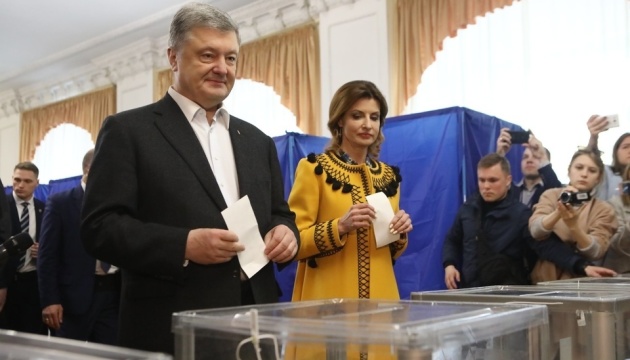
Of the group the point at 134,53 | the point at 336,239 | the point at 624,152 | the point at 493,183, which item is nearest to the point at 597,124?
the point at 624,152

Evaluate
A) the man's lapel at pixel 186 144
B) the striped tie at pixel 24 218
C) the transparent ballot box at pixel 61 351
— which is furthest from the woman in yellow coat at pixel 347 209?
the striped tie at pixel 24 218

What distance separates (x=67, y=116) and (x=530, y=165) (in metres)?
6.51

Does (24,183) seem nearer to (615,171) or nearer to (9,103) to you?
(615,171)

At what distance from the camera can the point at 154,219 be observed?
1.33 metres

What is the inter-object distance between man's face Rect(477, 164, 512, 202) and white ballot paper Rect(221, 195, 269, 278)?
1.67 meters

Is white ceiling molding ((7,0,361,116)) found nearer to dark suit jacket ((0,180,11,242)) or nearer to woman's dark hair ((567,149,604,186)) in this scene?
woman's dark hair ((567,149,604,186))

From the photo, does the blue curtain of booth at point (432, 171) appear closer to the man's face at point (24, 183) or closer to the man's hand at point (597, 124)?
the man's hand at point (597, 124)

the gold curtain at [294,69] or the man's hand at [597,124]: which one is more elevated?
the gold curtain at [294,69]

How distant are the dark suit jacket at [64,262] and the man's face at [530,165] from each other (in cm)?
221

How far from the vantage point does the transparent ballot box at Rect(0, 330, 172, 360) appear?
0.64m

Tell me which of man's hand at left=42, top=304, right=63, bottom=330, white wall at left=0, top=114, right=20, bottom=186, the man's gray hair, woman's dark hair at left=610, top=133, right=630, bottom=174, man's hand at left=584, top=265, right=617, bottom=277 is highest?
white wall at left=0, top=114, right=20, bottom=186

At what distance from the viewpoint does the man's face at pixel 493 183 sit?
109 inches

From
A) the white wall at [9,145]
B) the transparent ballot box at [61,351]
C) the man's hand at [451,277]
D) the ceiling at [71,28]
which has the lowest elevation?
the man's hand at [451,277]

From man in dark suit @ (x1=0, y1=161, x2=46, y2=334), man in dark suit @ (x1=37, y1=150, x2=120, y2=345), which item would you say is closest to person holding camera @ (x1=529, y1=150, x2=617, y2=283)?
man in dark suit @ (x1=37, y1=150, x2=120, y2=345)
